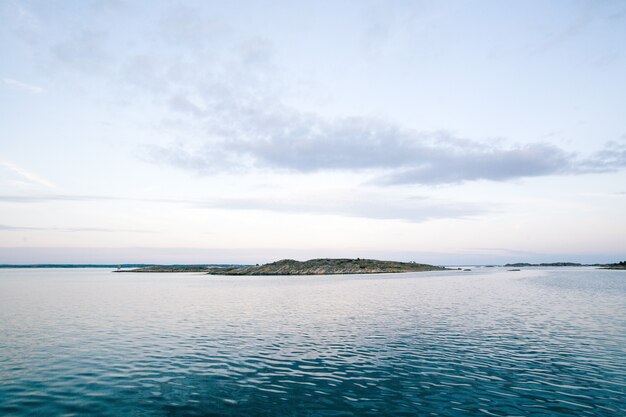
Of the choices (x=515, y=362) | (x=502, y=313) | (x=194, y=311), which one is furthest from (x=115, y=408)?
(x=502, y=313)

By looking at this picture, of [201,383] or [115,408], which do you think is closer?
[115,408]

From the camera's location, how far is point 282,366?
29.5 meters

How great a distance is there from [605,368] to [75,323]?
56.8 metres

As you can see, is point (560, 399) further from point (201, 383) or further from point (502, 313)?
point (502, 313)

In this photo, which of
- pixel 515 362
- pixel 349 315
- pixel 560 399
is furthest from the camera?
pixel 349 315

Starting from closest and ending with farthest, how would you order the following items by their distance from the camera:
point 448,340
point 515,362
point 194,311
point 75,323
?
1. point 515,362
2. point 448,340
3. point 75,323
4. point 194,311

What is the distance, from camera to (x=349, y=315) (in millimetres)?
57312

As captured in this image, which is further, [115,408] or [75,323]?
[75,323]

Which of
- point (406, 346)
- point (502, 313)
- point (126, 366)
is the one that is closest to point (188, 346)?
point (126, 366)

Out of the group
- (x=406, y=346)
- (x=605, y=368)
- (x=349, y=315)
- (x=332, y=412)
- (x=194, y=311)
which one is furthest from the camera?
(x=194, y=311)

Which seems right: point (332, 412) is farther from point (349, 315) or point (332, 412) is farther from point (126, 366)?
point (349, 315)

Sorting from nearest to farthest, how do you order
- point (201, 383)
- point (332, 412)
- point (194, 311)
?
point (332, 412), point (201, 383), point (194, 311)

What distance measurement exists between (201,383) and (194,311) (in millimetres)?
40153

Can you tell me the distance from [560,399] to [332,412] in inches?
514
